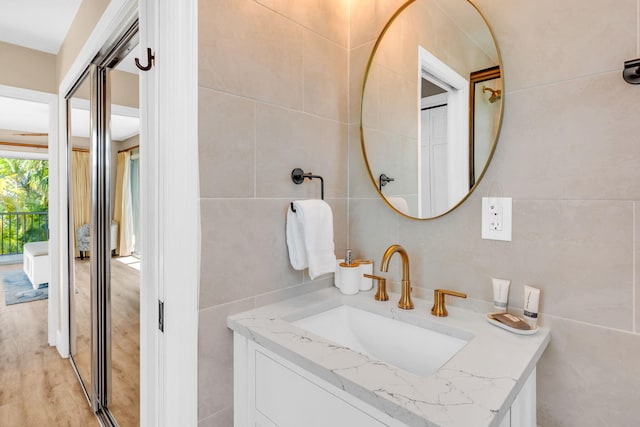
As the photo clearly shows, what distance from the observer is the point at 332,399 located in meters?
0.70

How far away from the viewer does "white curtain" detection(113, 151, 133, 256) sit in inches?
54.4

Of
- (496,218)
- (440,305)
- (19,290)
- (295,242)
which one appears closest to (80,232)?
(295,242)

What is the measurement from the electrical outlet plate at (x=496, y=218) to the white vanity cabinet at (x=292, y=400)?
0.39m

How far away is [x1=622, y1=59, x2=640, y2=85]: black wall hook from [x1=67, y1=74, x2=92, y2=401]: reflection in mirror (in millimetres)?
2454

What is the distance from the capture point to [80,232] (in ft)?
7.24

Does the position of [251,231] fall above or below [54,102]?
below

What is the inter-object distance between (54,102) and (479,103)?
312cm

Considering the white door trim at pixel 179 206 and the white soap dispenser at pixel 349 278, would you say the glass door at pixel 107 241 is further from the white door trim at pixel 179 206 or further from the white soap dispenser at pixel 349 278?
the white soap dispenser at pixel 349 278

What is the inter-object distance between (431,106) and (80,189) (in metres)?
2.37

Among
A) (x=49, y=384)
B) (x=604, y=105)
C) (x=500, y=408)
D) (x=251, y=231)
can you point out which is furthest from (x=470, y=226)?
(x=49, y=384)

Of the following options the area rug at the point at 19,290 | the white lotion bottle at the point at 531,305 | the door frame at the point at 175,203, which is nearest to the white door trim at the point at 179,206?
the door frame at the point at 175,203

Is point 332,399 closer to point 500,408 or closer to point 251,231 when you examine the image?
point 500,408

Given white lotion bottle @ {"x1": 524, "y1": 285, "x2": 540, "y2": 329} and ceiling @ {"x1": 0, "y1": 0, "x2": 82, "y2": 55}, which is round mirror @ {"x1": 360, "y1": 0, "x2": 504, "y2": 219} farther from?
ceiling @ {"x1": 0, "y1": 0, "x2": 82, "y2": 55}

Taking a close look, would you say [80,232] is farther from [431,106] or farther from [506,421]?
[506,421]
